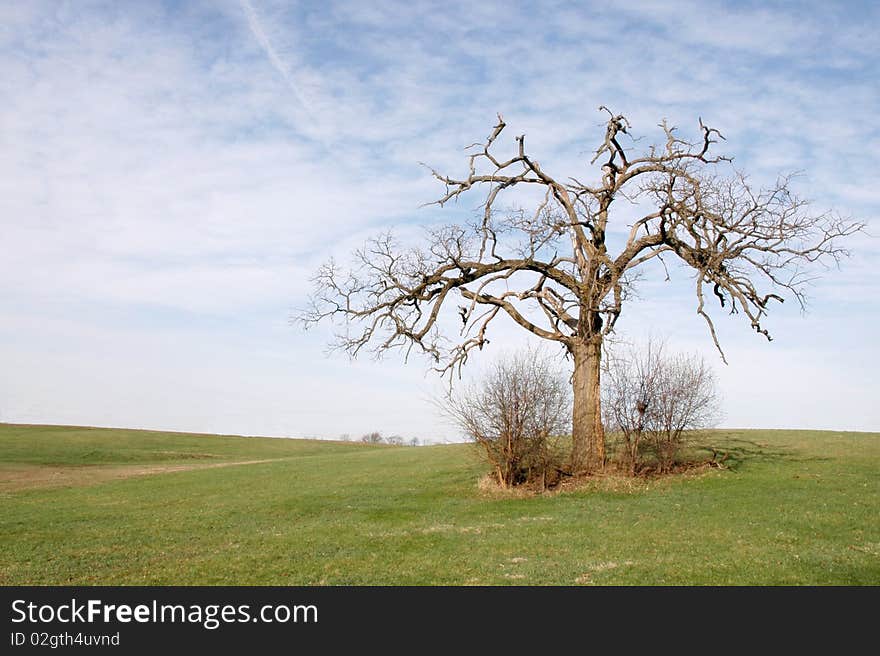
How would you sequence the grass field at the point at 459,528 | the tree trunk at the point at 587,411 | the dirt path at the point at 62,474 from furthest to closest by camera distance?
the dirt path at the point at 62,474
the tree trunk at the point at 587,411
the grass field at the point at 459,528

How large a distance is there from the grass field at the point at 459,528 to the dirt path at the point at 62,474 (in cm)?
266

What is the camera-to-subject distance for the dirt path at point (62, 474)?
115 feet

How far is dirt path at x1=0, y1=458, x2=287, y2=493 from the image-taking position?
3494cm

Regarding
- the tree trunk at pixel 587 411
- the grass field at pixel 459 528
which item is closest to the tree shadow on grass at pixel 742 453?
the grass field at pixel 459 528

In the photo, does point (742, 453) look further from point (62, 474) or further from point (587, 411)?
point (62, 474)

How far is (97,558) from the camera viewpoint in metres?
15.1

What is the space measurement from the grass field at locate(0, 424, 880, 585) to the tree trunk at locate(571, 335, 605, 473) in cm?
133

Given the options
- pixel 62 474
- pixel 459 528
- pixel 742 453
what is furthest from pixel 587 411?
pixel 62 474

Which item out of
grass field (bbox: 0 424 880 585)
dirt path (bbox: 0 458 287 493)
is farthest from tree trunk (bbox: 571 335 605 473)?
dirt path (bbox: 0 458 287 493)

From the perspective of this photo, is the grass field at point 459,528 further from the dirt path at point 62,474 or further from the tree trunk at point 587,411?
the dirt path at point 62,474

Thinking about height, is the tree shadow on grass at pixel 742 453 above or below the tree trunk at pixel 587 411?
below

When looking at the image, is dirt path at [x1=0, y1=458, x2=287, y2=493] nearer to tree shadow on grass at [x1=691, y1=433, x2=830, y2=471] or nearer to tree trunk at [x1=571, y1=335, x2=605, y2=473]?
tree trunk at [x1=571, y1=335, x2=605, y2=473]
